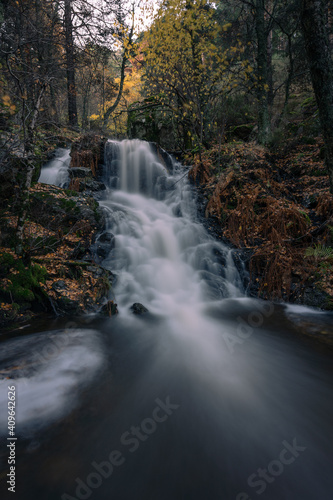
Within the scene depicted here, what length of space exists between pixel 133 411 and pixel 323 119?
5.09 m

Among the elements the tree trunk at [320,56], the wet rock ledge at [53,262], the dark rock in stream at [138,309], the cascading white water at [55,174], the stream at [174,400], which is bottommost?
the dark rock in stream at [138,309]

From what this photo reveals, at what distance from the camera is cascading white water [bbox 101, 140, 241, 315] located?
18.9 ft

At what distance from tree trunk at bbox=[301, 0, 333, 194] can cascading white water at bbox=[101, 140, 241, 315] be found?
3.43 metres

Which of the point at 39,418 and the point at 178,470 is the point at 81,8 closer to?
the point at 39,418

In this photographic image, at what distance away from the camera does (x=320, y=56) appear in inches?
150

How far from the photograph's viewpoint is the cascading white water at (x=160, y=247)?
5773 mm

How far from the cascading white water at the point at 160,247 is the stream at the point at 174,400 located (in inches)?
2.9

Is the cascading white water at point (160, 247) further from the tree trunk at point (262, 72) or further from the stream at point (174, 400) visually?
the tree trunk at point (262, 72)

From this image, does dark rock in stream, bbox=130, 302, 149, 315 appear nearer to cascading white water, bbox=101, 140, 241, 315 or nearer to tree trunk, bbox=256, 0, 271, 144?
cascading white water, bbox=101, 140, 241, 315

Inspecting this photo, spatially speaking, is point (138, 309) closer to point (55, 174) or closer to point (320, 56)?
point (320, 56)

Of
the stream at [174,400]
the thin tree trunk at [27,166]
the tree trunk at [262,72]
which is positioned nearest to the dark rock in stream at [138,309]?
the stream at [174,400]

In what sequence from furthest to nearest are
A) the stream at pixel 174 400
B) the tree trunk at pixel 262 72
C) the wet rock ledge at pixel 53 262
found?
the tree trunk at pixel 262 72 → the wet rock ledge at pixel 53 262 → the stream at pixel 174 400

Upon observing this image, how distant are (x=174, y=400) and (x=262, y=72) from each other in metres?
9.98

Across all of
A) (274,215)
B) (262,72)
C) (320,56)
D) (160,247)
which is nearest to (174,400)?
(160,247)
